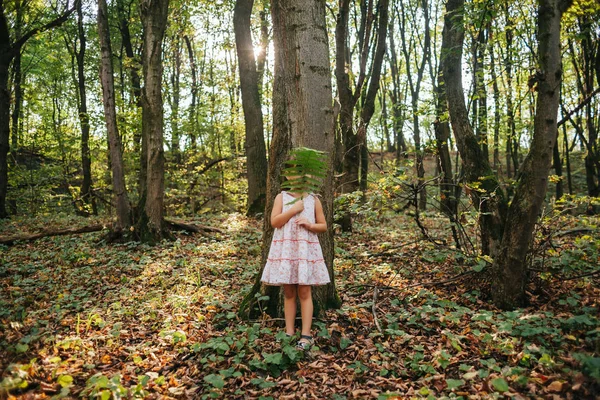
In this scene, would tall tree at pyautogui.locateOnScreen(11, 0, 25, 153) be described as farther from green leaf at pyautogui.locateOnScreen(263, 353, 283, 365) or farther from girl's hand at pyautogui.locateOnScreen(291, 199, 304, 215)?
green leaf at pyautogui.locateOnScreen(263, 353, 283, 365)

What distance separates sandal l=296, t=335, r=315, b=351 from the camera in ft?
11.0

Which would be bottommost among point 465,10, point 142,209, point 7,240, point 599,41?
point 7,240

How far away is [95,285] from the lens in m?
5.69

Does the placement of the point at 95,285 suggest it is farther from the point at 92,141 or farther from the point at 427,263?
the point at 92,141

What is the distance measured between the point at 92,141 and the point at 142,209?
9.97 m

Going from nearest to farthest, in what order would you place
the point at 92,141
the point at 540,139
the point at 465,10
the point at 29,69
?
the point at 540,139
the point at 465,10
the point at 92,141
the point at 29,69

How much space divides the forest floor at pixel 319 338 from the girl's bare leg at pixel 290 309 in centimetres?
14

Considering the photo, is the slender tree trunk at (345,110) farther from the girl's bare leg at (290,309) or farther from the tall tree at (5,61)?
the tall tree at (5,61)

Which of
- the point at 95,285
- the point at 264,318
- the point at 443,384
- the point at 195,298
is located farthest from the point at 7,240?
the point at 443,384

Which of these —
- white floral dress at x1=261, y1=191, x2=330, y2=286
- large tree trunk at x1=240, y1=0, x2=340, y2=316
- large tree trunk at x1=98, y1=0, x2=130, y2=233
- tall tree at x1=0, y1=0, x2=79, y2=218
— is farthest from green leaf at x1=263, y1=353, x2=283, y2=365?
tall tree at x1=0, y1=0, x2=79, y2=218

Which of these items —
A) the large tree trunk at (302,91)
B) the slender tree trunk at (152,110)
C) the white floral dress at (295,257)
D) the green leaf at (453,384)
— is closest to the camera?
the green leaf at (453,384)

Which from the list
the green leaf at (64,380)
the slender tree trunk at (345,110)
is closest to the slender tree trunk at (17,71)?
the slender tree trunk at (345,110)

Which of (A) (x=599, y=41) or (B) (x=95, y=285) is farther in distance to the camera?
(A) (x=599, y=41)

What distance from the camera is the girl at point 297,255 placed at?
11.3ft
